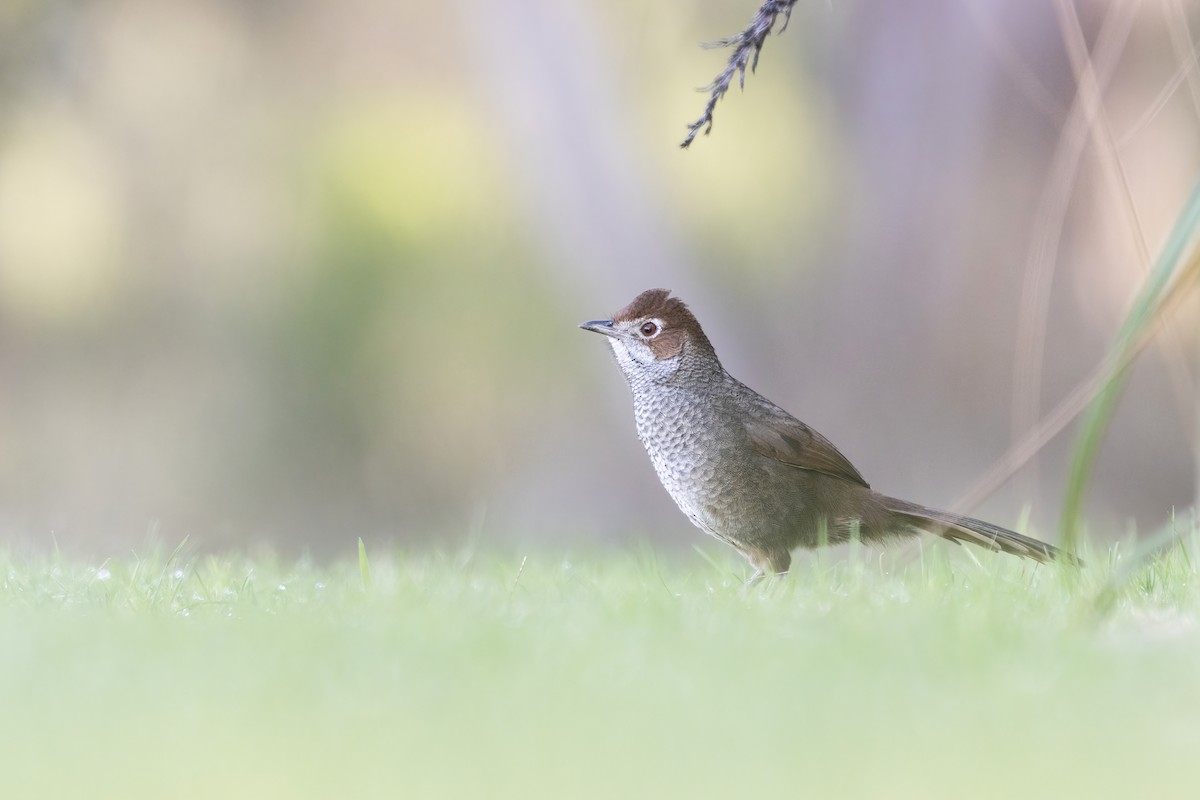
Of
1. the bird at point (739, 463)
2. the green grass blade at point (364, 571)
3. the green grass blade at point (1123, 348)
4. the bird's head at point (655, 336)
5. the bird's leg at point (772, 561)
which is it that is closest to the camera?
the green grass blade at point (1123, 348)

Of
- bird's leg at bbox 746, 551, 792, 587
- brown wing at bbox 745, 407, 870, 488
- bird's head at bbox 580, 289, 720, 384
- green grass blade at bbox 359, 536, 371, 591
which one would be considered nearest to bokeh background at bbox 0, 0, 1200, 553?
bird's head at bbox 580, 289, 720, 384

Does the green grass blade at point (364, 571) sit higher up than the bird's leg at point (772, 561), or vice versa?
the bird's leg at point (772, 561)

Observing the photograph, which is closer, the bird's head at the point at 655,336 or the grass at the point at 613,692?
the grass at the point at 613,692

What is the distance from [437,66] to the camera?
47.4ft

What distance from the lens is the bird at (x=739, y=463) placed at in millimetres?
5039

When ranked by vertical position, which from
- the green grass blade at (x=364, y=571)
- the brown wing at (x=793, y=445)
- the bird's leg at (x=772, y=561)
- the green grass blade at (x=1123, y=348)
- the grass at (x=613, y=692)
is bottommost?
the green grass blade at (x=364, y=571)

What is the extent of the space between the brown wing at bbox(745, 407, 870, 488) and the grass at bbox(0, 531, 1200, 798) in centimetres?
87

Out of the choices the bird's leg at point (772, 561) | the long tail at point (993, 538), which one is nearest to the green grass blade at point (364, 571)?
the bird's leg at point (772, 561)

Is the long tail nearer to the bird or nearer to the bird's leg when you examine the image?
the bird

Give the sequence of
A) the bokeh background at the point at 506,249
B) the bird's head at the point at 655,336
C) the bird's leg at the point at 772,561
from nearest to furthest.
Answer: the bird's leg at the point at 772,561 < the bird's head at the point at 655,336 < the bokeh background at the point at 506,249

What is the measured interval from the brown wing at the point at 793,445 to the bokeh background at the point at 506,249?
10.6 feet

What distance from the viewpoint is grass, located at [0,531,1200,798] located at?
2.38 meters

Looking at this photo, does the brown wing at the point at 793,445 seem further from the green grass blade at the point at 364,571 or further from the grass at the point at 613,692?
the green grass blade at the point at 364,571

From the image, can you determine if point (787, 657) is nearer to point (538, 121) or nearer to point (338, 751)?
point (338, 751)
